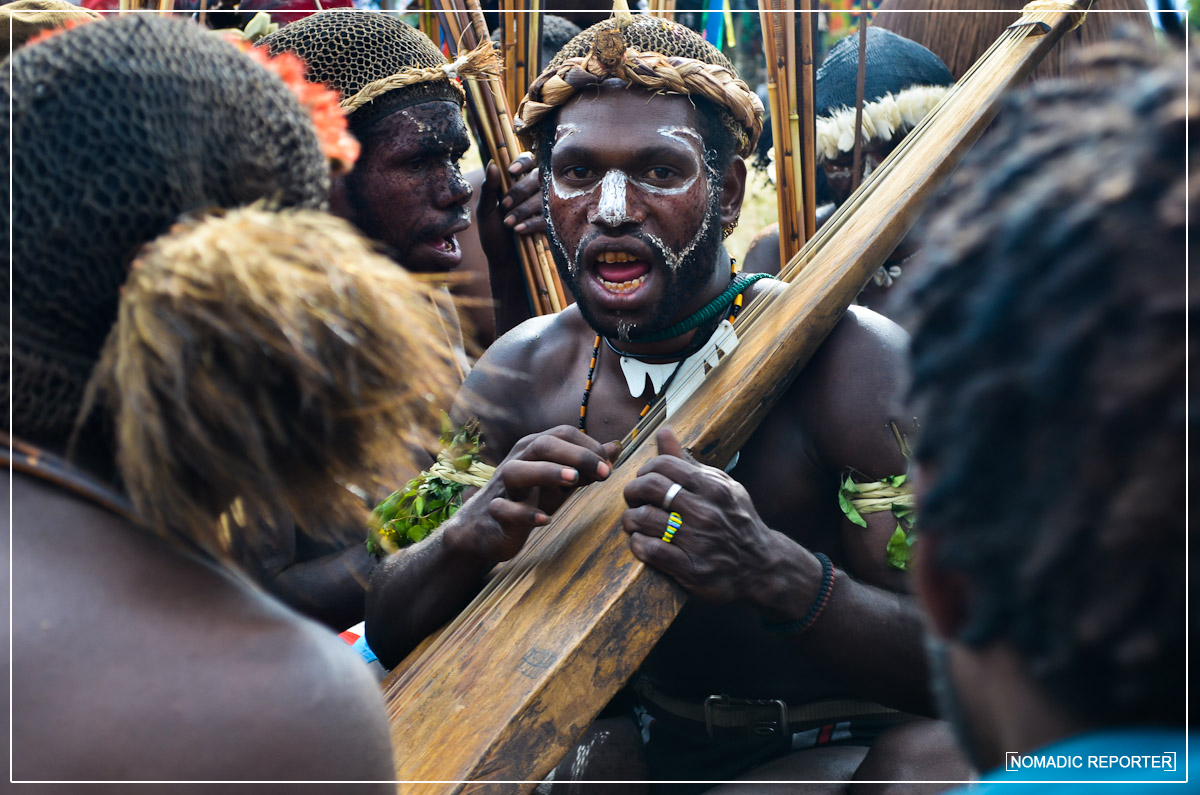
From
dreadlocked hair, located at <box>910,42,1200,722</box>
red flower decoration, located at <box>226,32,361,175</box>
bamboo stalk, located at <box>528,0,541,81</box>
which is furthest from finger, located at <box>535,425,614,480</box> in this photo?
bamboo stalk, located at <box>528,0,541,81</box>

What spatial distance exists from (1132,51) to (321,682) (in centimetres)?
91

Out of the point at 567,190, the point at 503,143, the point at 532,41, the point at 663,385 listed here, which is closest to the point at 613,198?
the point at 567,190

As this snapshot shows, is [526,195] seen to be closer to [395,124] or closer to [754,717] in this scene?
[395,124]

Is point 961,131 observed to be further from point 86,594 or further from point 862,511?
point 86,594

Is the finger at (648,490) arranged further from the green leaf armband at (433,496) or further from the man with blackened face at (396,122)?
the man with blackened face at (396,122)

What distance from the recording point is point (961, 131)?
7.59 ft

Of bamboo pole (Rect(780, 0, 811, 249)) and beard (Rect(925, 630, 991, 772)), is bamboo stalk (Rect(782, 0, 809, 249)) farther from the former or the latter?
beard (Rect(925, 630, 991, 772))

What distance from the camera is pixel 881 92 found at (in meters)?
3.80

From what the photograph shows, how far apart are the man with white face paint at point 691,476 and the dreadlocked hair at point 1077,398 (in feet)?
3.72

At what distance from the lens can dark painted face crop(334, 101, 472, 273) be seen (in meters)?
3.28

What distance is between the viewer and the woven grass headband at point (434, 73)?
10.5ft

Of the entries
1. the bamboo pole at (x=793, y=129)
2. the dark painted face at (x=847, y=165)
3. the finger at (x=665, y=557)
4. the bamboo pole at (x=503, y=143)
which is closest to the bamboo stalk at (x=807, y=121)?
the bamboo pole at (x=793, y=129)

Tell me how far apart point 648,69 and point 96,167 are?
1595 millimetres

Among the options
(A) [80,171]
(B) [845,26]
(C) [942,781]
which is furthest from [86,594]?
(B) [845,26]
